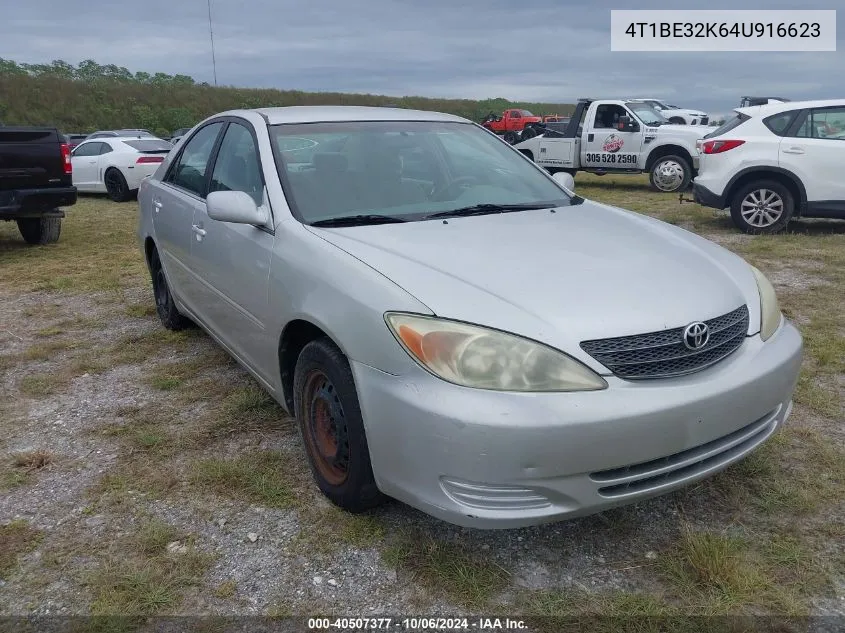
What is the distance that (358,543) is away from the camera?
2572 mm

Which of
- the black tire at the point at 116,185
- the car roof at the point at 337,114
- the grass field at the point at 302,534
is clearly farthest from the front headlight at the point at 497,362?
the black tire at the point at 116,185

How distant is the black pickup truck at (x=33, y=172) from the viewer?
7730 mm

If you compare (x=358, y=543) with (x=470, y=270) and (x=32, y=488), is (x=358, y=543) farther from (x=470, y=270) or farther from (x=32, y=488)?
(x=32, y=488)

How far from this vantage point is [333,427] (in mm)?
2691

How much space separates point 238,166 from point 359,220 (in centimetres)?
98

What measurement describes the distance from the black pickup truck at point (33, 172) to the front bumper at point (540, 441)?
7068 mm

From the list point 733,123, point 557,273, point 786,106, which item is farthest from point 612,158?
point 557,273

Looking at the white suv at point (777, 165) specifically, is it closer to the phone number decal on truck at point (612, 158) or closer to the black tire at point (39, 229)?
the phone number decal on truck at point (612, 158)

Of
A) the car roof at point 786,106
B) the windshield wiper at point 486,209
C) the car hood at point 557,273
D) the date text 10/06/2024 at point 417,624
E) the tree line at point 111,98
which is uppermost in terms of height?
the tree line at point 111,98

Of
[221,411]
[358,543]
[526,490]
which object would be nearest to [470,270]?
[526,490]

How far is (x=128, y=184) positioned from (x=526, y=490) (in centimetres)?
1330

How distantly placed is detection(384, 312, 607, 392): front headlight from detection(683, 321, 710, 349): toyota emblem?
36 cm

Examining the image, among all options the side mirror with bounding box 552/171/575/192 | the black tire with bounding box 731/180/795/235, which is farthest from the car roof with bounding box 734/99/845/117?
the side mirror with bounding box 552/171/575/192

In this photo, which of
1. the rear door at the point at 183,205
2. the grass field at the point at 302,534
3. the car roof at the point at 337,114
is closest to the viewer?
the grass field at the point at 302,534
